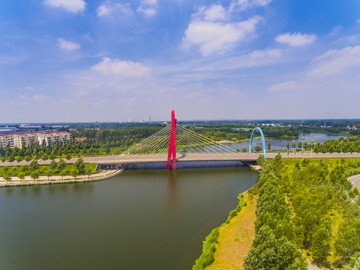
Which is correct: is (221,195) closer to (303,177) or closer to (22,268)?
(303,177)

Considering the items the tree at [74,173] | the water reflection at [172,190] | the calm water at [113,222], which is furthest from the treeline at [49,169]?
the water reflection at [172,190]

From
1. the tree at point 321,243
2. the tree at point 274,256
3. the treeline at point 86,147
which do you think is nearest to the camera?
the tree at point 274,256

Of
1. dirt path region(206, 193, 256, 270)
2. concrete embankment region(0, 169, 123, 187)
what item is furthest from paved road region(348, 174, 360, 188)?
concrete embankment region(0, 169, 123, 187)

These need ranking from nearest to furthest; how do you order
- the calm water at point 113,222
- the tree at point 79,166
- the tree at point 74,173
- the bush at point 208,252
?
the bush at point 208,252 < the calm water at point 113,222 < the tree at point 74,173 < the tree at point 79,166

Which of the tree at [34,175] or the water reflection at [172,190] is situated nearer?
the water reflection at [172,190]

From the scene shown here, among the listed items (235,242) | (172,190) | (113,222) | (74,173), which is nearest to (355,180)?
(235,242)

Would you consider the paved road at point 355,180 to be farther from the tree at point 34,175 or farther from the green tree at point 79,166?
the tree at point 34,175

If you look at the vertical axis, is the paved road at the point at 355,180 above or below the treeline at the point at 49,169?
below
